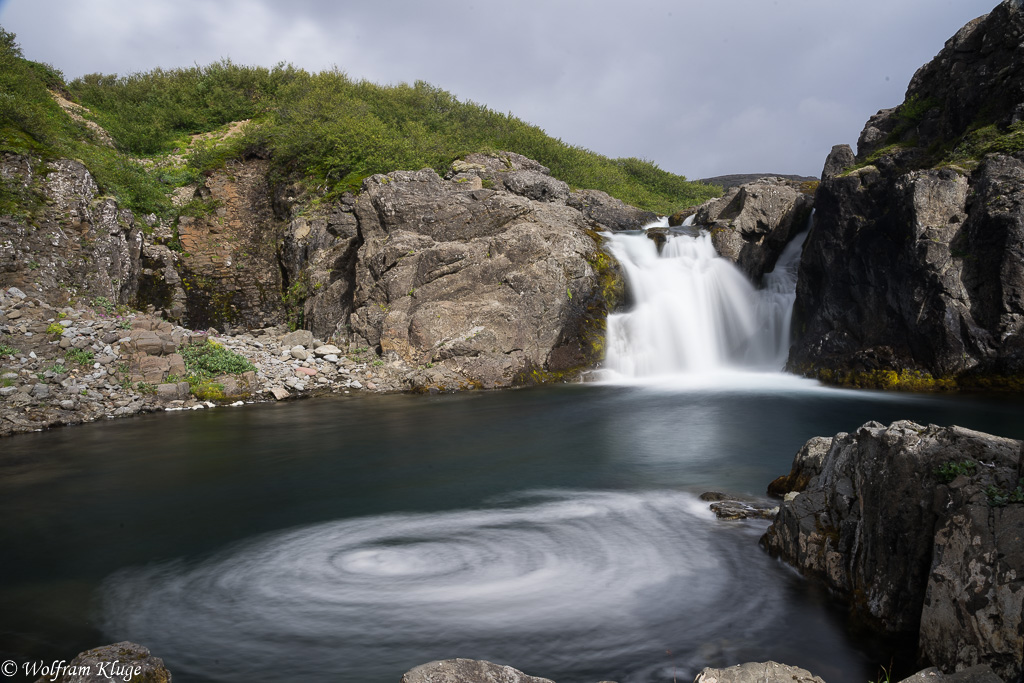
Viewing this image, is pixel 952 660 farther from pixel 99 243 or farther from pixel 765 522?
pixel 99 243

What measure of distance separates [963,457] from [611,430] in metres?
7.97

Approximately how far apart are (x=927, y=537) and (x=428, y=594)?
3.90 metres

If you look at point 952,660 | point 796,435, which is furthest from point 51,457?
point 796,435

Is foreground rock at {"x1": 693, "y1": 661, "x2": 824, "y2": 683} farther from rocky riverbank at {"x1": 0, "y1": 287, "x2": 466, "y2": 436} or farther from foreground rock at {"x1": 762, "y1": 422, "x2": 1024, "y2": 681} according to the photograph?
rocky riverbank at {"x1": 0, "y1": 287, "x2": 466, "y2": 436}

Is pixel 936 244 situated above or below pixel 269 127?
below

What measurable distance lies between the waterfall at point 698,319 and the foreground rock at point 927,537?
12985 millimetres

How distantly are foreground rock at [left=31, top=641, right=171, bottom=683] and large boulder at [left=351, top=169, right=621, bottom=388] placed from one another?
13002 millimetres

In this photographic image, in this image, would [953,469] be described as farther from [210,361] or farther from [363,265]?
[363,265]

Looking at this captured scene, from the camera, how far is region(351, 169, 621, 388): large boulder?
56.4 ft

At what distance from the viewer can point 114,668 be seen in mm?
3602

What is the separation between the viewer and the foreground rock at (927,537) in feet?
10.5

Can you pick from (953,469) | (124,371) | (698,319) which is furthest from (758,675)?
(698,319)

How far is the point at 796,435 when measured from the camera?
10820 millimetres

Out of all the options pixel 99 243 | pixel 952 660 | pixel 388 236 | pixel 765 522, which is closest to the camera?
pixel 952 660
